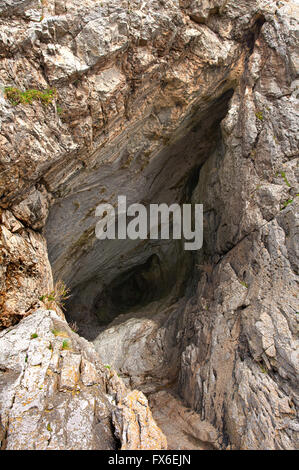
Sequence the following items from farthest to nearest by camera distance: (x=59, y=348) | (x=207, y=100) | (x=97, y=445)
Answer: (x=207, y=100) → (x=59, y=348) → (x=97, y=445)

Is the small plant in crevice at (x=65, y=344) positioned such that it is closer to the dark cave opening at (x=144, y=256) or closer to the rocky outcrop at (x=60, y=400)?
the rocky outcrop at (x=60, y=400)

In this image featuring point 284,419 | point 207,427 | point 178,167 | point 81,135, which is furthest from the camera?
point 178,167

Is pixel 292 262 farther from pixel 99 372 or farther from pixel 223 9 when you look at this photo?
pixel 223 9

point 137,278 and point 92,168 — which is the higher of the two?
point 92,168

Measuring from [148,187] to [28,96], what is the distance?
550 centimetres

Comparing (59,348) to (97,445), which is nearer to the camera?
(97,445)

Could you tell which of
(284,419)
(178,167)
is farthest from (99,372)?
(178,167)

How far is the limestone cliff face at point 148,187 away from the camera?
5515 millimetres

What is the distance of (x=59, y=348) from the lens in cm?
580

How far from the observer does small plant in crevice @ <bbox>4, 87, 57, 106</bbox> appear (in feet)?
19.7

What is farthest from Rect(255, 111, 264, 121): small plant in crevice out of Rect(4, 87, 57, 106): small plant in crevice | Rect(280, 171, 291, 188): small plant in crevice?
Rect(4, 87, 57, 106): small plant in crevice

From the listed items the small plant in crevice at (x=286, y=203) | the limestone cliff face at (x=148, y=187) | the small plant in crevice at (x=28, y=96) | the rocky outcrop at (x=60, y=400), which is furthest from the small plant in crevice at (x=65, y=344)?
the small plant in crevice at (x=286, y=203)

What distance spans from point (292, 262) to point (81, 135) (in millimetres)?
5742

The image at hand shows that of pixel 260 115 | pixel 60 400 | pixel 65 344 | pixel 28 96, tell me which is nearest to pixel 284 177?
pixel 260 115
